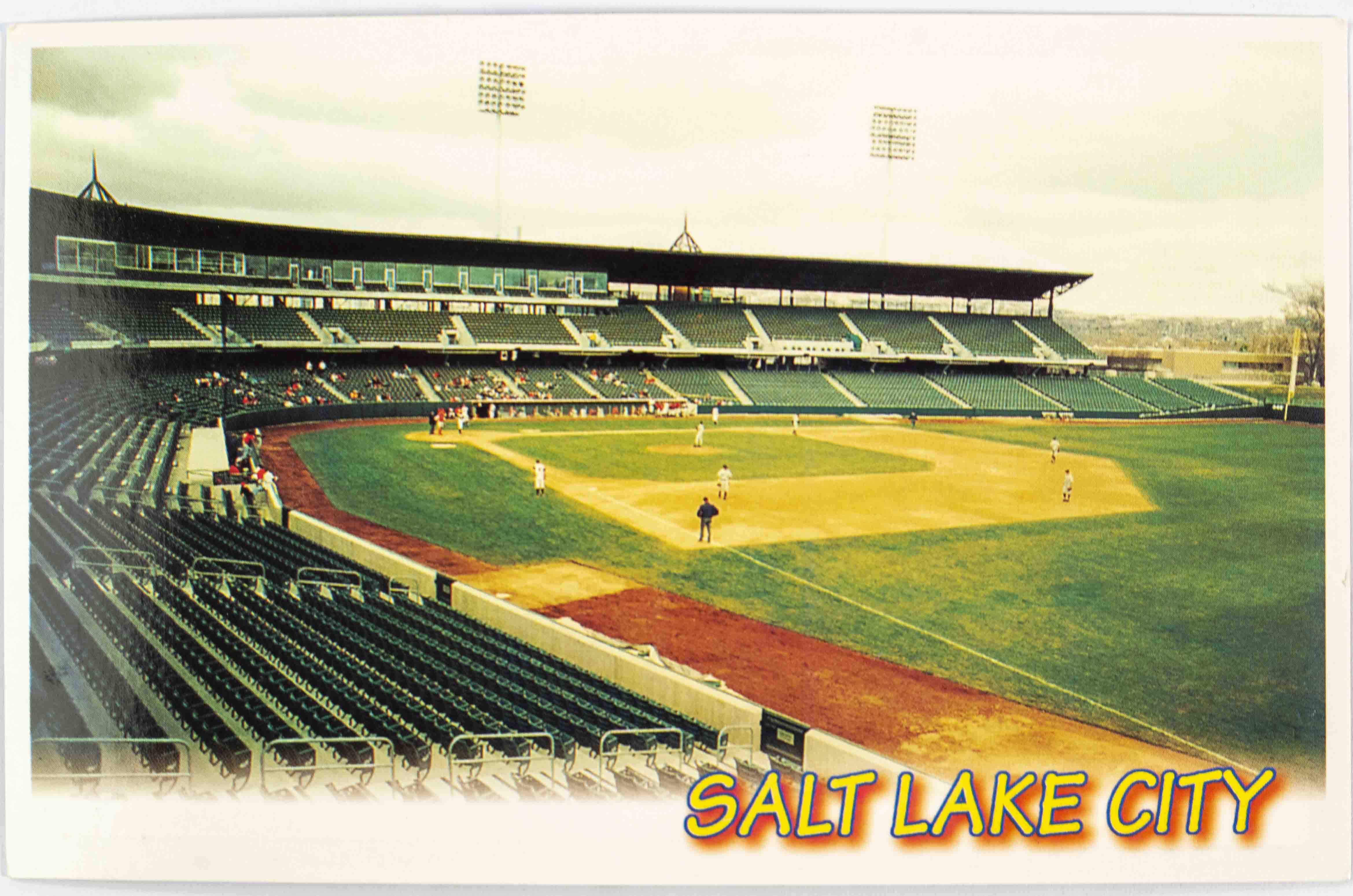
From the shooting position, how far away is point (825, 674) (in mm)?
9438

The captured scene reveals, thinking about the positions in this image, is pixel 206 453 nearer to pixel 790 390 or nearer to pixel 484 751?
pixel 484 751

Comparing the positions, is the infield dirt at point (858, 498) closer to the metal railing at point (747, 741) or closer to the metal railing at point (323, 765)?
the metal railing at point (747, 741)

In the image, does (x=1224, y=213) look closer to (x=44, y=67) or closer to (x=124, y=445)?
(x=44, y=67)

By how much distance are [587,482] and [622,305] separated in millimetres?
23140

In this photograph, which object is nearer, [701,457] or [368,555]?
[368,555]

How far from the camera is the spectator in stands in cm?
1434

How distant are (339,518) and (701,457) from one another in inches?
434

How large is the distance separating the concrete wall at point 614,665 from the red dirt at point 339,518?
292 centimetres

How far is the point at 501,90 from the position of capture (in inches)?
384

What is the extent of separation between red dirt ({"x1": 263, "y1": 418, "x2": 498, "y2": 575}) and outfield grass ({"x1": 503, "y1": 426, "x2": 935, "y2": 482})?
19.4ft

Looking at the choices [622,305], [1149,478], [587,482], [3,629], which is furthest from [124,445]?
[622,305]

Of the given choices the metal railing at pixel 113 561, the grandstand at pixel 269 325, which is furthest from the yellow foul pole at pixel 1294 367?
the grandstand at pixel 269 325

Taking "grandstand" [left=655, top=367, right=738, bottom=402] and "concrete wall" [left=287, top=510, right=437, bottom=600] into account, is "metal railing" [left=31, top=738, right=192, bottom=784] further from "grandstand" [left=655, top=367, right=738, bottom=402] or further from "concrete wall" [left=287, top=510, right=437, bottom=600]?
"grandstand" [left=655, top=367, right=738, bottom=402]

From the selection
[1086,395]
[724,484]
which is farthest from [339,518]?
[1086,395]
